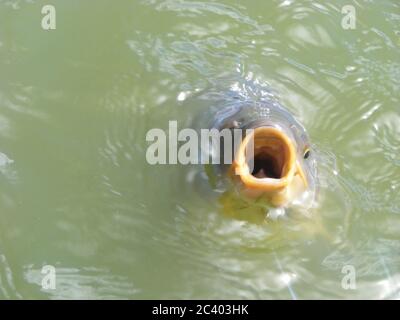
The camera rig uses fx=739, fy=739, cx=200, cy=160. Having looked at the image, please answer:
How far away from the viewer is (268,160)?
3.67 m

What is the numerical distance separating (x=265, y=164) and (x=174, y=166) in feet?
2.45

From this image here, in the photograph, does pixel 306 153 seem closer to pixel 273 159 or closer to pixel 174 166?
pixel 273 159

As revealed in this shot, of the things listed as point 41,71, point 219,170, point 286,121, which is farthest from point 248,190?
point 41,71

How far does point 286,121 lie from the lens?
13.0 ft

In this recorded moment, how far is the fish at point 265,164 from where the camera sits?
3480 millimetres

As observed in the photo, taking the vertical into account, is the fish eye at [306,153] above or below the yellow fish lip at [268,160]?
above

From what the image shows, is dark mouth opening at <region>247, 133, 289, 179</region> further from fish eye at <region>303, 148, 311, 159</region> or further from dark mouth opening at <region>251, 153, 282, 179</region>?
fish eye at <region>303, 148, 311, 159</region>

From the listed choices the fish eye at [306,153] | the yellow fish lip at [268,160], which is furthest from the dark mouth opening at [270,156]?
the fish eye at [306,153]

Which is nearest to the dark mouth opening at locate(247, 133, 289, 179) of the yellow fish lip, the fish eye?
the yellow fish lip

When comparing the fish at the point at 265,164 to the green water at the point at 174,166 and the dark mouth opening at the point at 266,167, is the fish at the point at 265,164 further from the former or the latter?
the green water at the point at 174,166

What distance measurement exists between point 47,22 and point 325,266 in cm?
256

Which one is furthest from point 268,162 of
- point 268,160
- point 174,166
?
point 174,166
